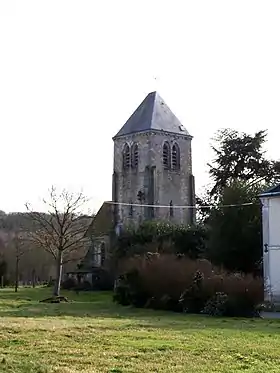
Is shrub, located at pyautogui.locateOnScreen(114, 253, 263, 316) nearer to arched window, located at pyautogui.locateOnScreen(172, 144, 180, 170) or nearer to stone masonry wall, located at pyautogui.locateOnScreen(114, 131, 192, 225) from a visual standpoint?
stone masonry wall, located at pyautogui.locateOnScreen(114, 131, 192, 225)

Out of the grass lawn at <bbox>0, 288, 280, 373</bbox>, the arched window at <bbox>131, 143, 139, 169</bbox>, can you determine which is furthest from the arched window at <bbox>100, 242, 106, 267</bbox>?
the grass lawn at <bbox>0, 288, 280, 373</bbox>

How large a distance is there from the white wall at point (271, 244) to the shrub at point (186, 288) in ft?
3.77

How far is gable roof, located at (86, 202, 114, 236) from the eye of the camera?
67375 mm

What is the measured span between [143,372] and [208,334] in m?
6.70

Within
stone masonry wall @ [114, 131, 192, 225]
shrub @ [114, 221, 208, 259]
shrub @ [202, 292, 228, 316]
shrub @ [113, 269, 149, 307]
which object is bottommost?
shrub @ [202, 292, 228, 316]

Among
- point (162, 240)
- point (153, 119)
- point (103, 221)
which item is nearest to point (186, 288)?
point (162, 240)

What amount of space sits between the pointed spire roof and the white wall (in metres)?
36.5

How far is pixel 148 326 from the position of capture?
19016 mm

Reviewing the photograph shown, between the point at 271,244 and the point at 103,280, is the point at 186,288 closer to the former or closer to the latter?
the point at 271,244

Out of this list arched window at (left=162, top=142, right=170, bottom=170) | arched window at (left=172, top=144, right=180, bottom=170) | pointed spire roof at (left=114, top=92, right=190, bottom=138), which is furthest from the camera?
arched window at (left=172, top=144, right=180, bottom=170)

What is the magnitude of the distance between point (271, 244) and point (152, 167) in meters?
35.8

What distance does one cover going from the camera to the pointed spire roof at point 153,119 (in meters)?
67.3

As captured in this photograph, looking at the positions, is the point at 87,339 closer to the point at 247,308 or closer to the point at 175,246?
the point at 247,308

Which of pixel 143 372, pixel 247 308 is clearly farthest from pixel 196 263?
pixel 143 372
